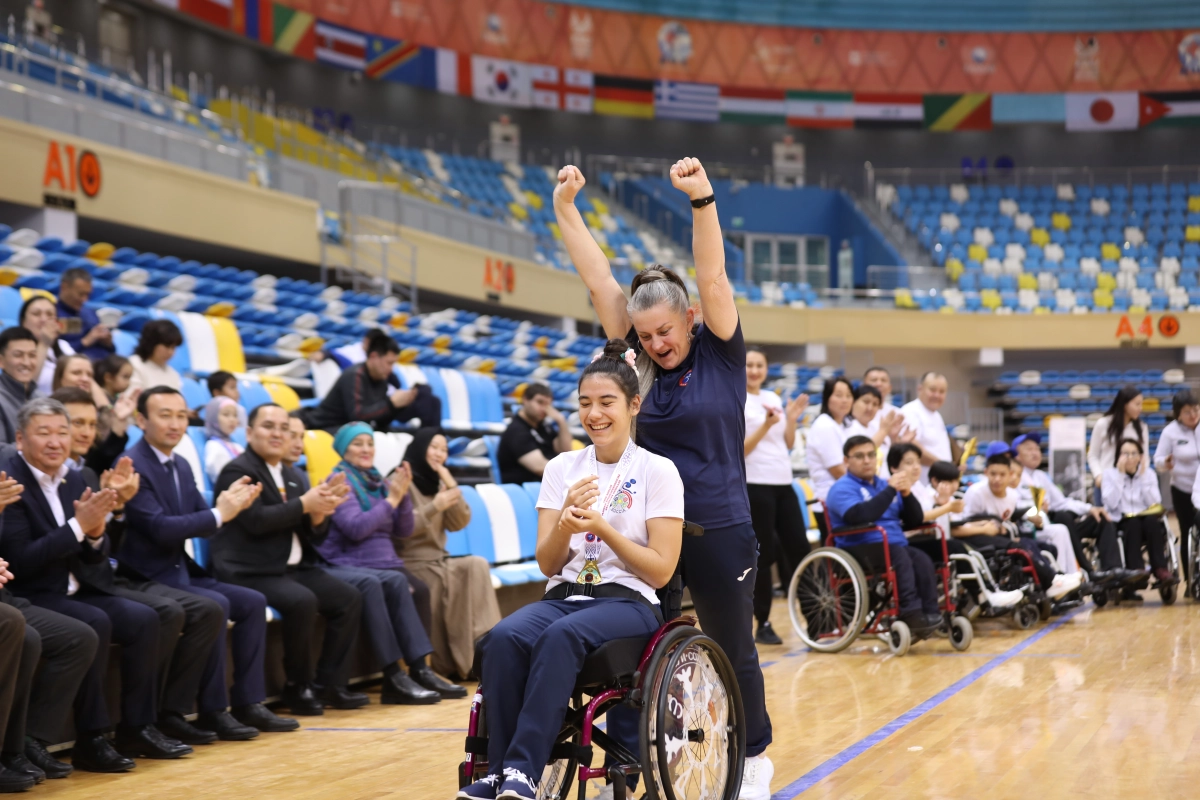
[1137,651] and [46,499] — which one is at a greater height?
[46,499]

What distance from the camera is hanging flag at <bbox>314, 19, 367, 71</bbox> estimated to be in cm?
1872

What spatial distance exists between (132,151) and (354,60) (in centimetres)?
882

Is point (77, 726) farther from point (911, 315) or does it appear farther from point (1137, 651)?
point (911, 315)

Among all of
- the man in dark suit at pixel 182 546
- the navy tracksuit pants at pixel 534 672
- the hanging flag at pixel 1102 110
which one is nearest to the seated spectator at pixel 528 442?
the man in dark suit at pixel 182 546

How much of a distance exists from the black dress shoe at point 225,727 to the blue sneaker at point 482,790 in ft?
6.45

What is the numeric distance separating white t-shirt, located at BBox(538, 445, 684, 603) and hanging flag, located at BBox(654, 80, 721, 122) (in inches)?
802

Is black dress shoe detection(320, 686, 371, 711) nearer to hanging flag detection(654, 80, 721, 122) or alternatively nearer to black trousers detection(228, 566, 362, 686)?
black trousers detection(228, 566, 362, 686)

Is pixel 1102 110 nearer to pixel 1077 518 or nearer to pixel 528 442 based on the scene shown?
pixel 1077 518

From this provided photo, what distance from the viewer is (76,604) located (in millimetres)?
3699

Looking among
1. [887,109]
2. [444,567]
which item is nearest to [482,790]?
[444,567]

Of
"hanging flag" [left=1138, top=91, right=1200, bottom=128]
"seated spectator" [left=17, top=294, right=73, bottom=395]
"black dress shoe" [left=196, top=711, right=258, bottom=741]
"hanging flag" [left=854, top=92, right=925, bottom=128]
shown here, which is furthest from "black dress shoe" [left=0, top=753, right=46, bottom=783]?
"hanging flag" [left=1138, top=91, right=1200, bottom=128]

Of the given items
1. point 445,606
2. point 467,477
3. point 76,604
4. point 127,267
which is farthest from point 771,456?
point 127,267

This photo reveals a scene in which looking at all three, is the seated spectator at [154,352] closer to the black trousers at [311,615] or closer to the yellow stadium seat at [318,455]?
the yellow stadium seat at [318,455]

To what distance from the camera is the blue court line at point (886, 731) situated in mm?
3260
